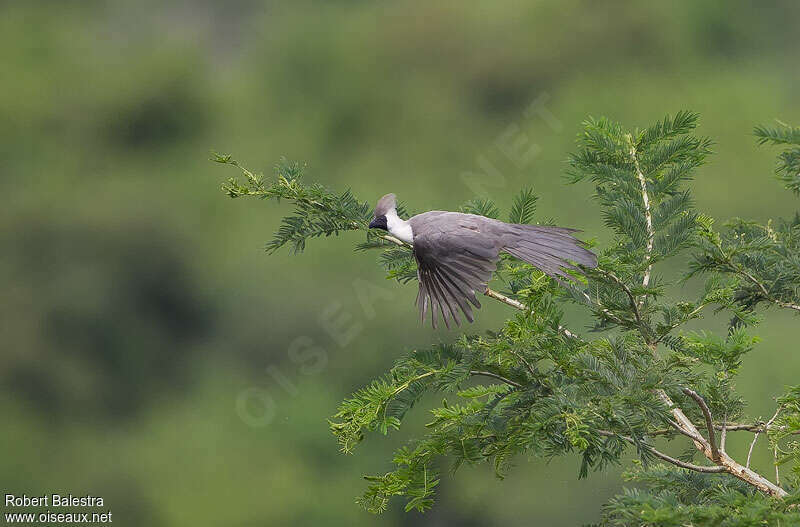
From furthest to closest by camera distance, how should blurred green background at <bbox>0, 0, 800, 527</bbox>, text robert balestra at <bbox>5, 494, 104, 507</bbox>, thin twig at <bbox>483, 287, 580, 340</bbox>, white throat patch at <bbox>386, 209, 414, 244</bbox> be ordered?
1. blurred green background at <bbox>0, 0, 800, 527</bbox>
2. text robert balestra at <bbox>5, 494, 104, 507</bbox>
3. white throat patch at <bbox>386, 209, 414, 244</bbox>
4. thin twig at <bbox>483, 287, 580, 340</bbox>

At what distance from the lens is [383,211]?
2.34 meters

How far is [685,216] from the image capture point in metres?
1.83

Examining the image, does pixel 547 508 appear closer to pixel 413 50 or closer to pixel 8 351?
pixel 8 351

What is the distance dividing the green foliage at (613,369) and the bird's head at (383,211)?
390 millimetres

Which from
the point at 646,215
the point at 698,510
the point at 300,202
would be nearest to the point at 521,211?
the point at 646,215

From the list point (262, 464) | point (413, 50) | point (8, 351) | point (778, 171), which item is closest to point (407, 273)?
point (778, 171)

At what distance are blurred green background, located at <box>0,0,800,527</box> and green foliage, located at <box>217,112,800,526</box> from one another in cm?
514

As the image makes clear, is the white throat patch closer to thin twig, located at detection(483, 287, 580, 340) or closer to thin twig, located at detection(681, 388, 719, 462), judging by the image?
thin twig, located at detection(483, 287, 580, 340)

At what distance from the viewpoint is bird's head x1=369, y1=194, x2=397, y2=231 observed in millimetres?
2326

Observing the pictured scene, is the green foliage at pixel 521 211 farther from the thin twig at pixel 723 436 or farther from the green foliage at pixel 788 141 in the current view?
the thin twig at pixel 723 436

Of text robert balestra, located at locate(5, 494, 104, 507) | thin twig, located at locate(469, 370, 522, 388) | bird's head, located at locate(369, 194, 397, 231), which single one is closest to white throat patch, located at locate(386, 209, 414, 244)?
bird's head, located at locate(369, 194, 397, 231)

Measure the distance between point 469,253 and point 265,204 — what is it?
25.6 feet

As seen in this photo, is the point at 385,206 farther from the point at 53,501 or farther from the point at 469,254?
the point at 53,501

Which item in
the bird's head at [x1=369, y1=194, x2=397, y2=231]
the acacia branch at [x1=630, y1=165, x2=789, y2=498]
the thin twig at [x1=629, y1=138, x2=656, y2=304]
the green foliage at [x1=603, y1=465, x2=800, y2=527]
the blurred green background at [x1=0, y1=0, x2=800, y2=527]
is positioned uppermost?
the blurred green background at [x1=0, y1=0, x2=800, y2=527]
